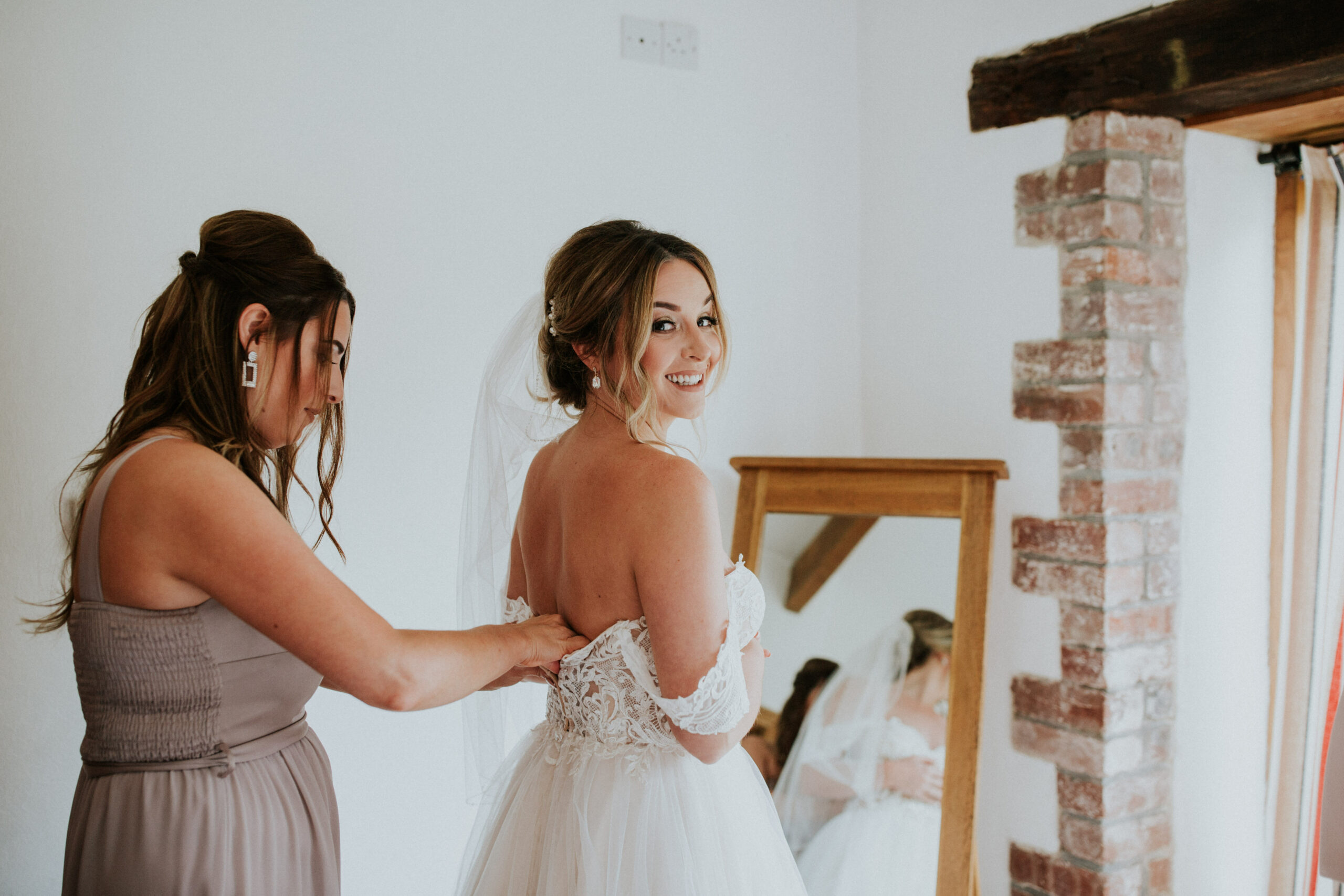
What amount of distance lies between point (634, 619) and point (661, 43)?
5.46 feet

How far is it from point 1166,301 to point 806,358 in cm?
93

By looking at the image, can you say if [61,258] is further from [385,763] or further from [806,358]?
[806,358]

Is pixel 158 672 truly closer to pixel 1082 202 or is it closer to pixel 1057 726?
pixel 1057 726

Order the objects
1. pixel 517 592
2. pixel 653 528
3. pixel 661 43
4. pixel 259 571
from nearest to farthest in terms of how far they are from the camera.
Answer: pixel 259 571
pixel 653 528
pixel 517 592
pixel 661 43

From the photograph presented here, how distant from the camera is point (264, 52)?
2.09m

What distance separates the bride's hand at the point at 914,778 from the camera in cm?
236

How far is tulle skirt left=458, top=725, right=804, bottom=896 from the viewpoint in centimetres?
152

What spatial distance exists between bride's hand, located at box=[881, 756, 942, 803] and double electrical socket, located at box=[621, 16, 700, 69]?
1809mm

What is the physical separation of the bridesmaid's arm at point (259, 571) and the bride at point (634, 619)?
0.34 metres

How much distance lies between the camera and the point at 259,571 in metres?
1.24

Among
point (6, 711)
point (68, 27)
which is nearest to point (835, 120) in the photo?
point (68, 27)

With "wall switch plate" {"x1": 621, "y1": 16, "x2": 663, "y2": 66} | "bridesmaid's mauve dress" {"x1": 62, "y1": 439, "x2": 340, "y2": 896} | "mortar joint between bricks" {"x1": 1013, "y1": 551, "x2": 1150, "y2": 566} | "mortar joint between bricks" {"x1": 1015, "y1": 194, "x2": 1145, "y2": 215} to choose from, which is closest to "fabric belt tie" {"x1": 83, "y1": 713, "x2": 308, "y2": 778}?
"bridesmaid's mauve dress" {"x1": 62, "y1": 439, "x2": 340, "y2": 896}

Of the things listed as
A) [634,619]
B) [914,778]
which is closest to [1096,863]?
[914,778]

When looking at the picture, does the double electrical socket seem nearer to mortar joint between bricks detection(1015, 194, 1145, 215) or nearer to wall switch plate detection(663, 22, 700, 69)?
wall switch plate detection(663, 22, 700, 69)
